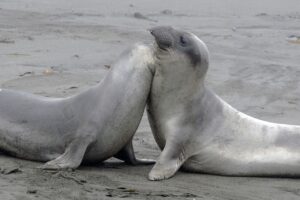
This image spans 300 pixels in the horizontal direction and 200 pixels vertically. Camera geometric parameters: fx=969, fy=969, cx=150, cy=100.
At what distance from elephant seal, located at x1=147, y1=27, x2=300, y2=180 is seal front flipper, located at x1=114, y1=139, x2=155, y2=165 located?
20 centimetres

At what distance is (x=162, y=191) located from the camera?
19.8 ft

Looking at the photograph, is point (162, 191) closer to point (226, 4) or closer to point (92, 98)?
Result: point (92, 98)

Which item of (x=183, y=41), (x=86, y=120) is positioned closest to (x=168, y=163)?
(x=86, y=120)

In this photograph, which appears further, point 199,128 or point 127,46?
point 127,46

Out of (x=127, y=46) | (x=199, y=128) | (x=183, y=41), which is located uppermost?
(x=183, y=41)

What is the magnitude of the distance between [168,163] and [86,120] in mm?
644

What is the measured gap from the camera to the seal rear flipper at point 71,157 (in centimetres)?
642

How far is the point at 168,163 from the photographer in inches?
265

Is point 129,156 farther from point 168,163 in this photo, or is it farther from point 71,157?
point 71,157

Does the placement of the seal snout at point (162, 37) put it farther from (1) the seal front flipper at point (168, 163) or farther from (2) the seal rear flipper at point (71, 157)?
(2) the seal rear flipper at point (71, 157)

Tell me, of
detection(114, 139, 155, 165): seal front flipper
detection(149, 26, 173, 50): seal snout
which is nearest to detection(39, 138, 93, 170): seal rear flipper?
detection(114, 139, 155, 165): seal front flipper

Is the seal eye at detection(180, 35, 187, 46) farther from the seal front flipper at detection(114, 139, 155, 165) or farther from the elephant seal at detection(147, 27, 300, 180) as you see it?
the seal front flipper at detection(114, 139, 155, 165)

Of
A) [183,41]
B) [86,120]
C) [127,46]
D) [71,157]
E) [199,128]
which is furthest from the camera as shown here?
[127,46]

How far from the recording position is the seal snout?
6.70 meters
